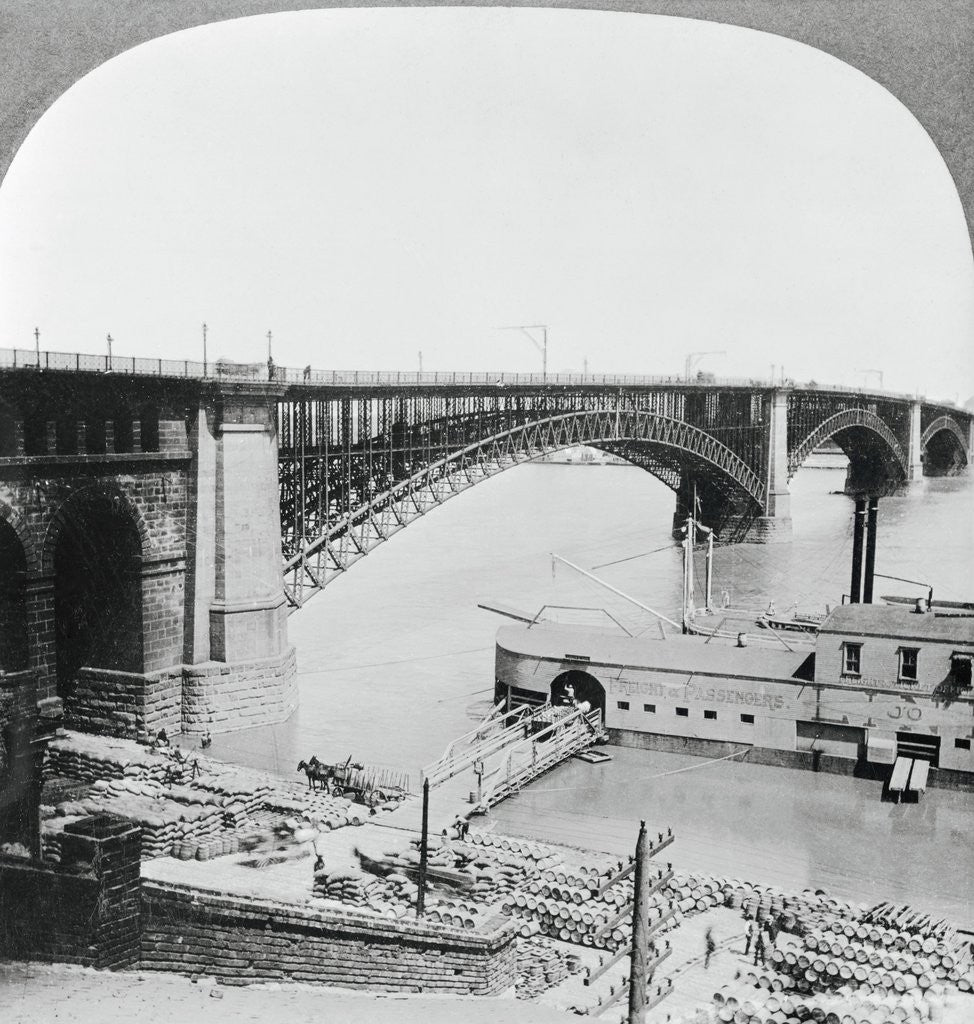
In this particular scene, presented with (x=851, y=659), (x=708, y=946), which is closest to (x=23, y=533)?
(x=708, y=946)

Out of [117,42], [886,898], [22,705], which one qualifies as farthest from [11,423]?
[886,898]

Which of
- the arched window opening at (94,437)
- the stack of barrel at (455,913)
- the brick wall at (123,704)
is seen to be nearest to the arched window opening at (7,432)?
the arched window opening at (94,437)

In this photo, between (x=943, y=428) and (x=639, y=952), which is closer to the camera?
(x=639, y=952)

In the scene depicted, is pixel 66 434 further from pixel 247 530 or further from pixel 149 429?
pixel 247 530

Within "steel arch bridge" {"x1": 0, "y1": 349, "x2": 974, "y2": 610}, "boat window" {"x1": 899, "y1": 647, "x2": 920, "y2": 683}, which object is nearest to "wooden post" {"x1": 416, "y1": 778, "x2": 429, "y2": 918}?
"steel arch bridge" {"x1": 0, "y1": 349, "x2": 974, "y2": 610}

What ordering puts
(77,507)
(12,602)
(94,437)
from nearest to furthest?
(12,602) < (77,507) < (94,437)

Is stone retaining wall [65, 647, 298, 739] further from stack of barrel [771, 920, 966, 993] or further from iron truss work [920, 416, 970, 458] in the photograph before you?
iron truss work [920, 416, 970, 458]

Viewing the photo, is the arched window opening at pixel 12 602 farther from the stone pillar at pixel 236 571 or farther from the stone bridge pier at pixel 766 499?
the stone bridge pier at pixel 766 499

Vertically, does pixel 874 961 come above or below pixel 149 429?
below
